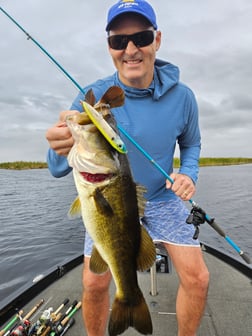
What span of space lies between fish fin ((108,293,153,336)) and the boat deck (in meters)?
1.83

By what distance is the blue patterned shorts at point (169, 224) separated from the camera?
10.9 ft

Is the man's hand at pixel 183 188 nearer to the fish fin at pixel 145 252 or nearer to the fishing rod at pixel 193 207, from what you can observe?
the fishing rod at pixel 193 207

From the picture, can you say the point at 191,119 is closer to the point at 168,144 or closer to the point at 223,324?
the point at 168,144

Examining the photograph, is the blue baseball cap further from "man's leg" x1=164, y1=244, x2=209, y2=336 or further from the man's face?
"man's leg" x1=164, y1=244, x2=209, y2=336

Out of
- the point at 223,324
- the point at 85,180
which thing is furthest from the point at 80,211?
the point at 223,324

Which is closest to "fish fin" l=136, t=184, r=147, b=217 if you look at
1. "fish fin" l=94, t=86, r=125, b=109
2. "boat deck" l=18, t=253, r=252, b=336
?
"fish fin" l=94, t=86, r=125, b=109

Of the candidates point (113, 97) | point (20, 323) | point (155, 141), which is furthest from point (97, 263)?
point (20, 323)

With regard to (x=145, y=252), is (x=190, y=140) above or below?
above

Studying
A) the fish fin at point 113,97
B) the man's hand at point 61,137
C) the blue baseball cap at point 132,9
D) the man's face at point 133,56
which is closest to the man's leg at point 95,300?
the man's hand at point 61,137

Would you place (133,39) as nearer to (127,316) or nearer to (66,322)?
(127,316)

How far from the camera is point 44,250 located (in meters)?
11.0

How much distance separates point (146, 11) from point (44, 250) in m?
9.64

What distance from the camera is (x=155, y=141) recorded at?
343 cm

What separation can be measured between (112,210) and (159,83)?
2.08 meters
